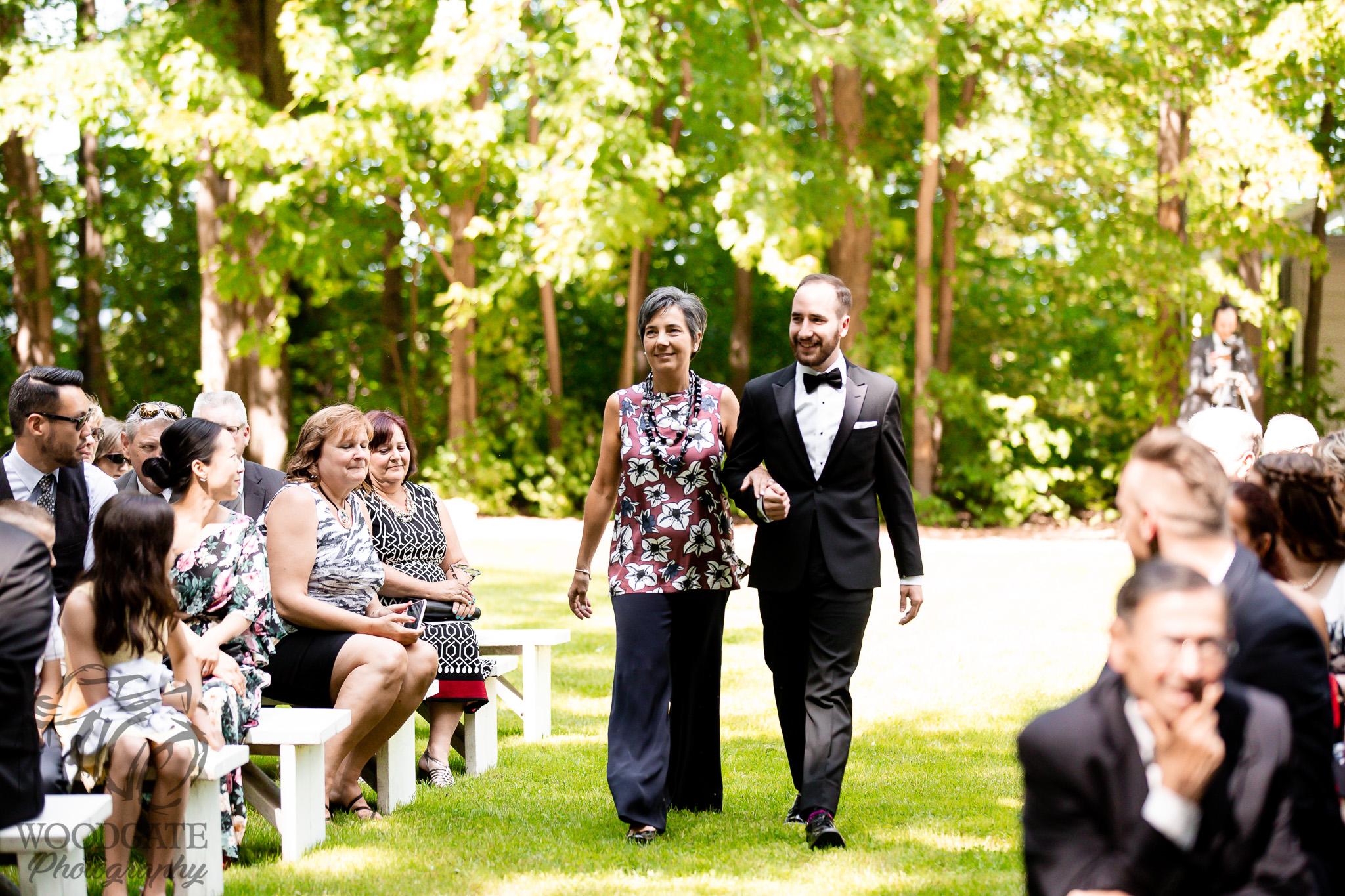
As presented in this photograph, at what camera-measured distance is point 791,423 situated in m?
4.85

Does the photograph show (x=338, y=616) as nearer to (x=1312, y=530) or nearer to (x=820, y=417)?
(x=820, y=417)

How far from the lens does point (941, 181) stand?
20266mm

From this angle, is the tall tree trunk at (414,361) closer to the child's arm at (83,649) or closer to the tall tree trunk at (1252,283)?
the tall tree trunk at (1252,283)

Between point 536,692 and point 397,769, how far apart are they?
5.10 feet

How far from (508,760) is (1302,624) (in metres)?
4.54

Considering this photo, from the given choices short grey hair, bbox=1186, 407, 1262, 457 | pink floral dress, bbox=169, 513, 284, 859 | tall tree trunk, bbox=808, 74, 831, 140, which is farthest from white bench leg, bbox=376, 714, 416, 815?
tall tree trunk, bbox=808, 74, 831, 140

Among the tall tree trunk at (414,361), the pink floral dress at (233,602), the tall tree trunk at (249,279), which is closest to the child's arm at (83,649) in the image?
the pink floral dress at (233,602)

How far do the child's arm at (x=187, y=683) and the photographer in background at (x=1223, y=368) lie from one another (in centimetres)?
1174

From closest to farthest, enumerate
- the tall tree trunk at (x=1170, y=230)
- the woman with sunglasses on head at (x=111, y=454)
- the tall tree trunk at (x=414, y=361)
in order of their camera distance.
→ the woman with sunglasses on head at (x=111, y=454), the tall tree trunk at (x=1170, y=230), the tall tree trunk at (x=414, y=361)

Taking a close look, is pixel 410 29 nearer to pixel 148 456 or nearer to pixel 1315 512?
pixel 148 456

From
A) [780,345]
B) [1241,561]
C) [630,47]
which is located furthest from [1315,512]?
[780,345]

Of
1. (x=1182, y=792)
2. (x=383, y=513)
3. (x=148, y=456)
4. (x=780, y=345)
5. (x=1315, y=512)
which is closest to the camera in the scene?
(x=1182, y=792)

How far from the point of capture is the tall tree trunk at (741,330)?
74.0 ft

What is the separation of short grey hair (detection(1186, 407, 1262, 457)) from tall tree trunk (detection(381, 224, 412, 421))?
19.9m
